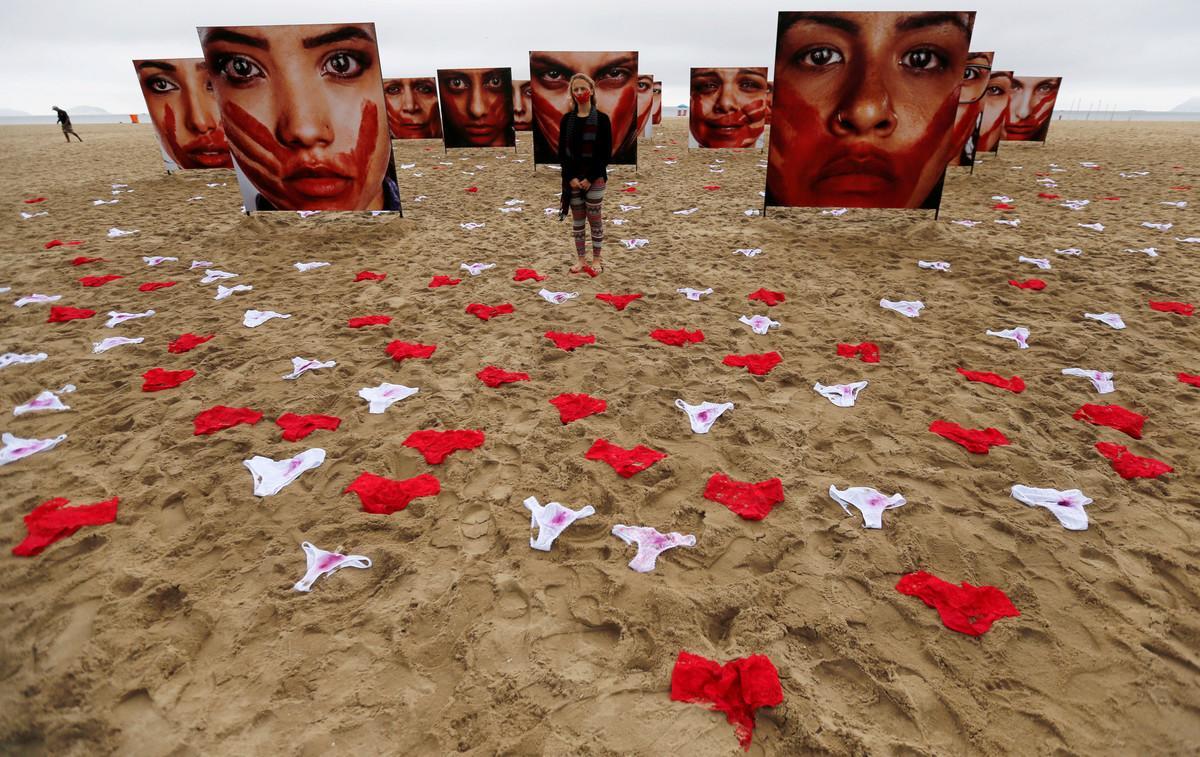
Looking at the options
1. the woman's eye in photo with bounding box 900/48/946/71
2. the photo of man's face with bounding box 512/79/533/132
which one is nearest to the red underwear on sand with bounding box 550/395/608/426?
the woman's eye in photo with bounding box 900/48/946/71

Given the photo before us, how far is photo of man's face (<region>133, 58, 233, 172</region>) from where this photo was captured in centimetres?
916

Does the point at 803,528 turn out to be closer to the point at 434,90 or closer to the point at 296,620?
the point at 296,620

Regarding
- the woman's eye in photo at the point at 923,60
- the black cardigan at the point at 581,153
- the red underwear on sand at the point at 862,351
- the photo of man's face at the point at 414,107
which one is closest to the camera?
the red underwear on sand at the point at 862,351

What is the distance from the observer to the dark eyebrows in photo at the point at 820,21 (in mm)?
5500

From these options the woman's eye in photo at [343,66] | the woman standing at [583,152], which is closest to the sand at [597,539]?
the woman standing at [583,152]

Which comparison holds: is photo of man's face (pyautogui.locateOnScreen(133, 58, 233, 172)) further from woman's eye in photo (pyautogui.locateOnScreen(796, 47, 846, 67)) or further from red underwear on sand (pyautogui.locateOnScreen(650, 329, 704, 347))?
red underwear on sand (pyautogui.locateOnScreen(650, 329, 704, 347))

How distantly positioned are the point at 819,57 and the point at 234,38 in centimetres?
602

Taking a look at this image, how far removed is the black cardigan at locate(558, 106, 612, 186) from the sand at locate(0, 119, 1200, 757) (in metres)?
0.92

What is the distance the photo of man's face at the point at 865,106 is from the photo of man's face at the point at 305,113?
4.40 m

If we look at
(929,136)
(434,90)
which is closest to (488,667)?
(929,136)

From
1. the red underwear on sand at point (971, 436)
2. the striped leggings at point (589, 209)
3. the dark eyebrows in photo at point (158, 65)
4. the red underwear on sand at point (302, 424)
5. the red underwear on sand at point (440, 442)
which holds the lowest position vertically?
the red underwear on sand at point (971, 436)

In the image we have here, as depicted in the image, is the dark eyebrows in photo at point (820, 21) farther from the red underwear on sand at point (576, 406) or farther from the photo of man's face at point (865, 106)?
the red underwear on sand at point (576, 406)

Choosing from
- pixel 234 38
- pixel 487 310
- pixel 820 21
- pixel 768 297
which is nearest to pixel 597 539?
pixel 487 310

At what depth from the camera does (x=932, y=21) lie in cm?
537
